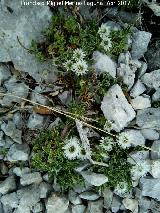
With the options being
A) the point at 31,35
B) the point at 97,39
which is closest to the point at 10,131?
the point at 31,35

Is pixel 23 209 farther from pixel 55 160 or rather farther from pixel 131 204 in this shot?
pixel 131 204

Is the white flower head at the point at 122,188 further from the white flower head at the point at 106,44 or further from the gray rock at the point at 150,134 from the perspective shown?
the white flower head at the point at 106,44

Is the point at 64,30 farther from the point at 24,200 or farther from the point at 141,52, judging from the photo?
the point at 24,200

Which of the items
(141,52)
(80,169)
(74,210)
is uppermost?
(141,52)

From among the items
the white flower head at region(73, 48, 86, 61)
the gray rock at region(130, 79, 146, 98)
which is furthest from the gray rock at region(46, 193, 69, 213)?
the white flower head at region(73, 48, 86, 61)

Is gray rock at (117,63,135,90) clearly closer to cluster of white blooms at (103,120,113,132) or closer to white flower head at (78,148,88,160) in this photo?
cluster of white blooms at (103,120,113,132)

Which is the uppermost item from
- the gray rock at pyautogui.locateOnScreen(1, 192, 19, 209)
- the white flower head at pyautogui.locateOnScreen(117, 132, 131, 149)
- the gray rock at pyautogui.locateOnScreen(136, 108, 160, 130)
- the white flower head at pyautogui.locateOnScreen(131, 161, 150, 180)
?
the gray rock at pyautogui.locateOnScreen(136, 108, 160, 130)
